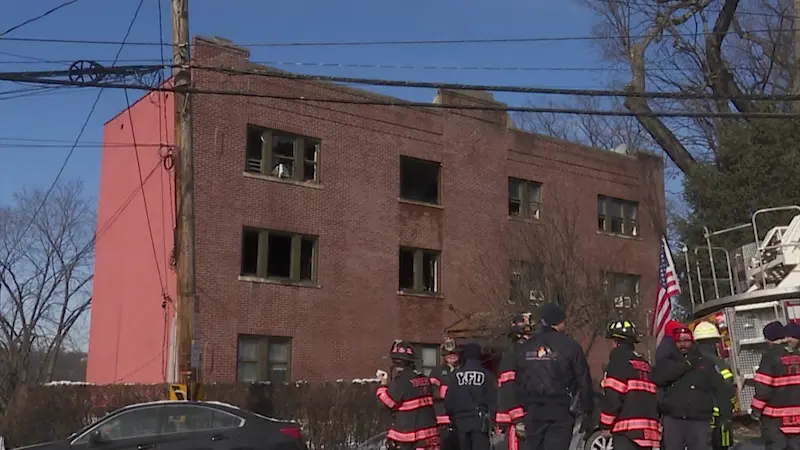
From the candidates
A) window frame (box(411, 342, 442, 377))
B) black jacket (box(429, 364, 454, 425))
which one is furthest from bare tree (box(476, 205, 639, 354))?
black jacket (box(429, 364, 454, 425))

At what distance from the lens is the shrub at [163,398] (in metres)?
15.1

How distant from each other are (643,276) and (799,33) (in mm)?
9461

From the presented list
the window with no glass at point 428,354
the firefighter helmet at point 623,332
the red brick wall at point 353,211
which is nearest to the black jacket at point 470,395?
the firefighter helmet at point 623,332

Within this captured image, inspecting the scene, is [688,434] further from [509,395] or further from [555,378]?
[509,395]

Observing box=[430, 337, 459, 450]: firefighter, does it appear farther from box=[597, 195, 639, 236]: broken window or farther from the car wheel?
box=[597, 195, 639, 236]: broken window

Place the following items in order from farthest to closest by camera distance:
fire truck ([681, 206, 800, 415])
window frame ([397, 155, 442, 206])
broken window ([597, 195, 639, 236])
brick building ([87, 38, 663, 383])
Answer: broken window ([597, 195, 639, 236])
window frame ([397, 155, 442, 206])
brick building ([87, 38, 663, 383])
fire truck ([681, 206, 800, 415])

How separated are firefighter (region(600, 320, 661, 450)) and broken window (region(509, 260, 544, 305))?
45.3 feet

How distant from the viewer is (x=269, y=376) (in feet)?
69.1

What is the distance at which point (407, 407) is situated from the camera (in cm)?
867

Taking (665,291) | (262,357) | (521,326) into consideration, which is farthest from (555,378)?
(262,357)

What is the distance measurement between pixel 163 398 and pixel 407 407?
8.07 metres

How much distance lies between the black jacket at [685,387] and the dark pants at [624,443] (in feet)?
1.76

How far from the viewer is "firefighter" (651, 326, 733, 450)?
24.9 ft

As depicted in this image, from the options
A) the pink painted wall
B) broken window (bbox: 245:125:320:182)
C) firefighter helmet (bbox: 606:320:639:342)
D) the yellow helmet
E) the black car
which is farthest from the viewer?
broken window (bbox: 245:125:320:182)
